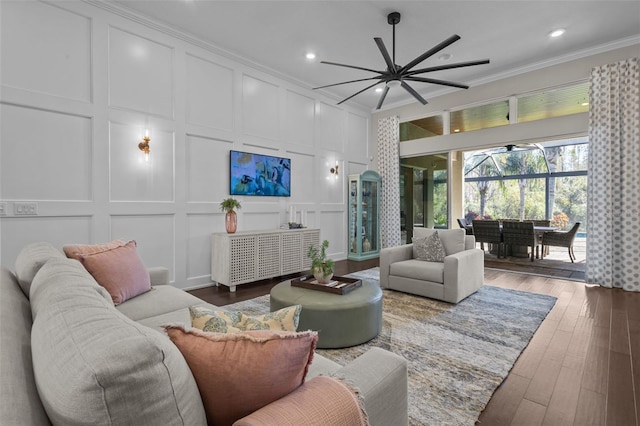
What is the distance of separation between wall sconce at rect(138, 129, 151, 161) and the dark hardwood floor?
188cm

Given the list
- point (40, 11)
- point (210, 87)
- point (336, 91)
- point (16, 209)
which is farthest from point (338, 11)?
point (16, 209)

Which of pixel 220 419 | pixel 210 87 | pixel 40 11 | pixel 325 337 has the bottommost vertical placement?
pixel 325 337

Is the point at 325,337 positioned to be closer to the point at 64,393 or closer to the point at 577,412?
the point at 577,412

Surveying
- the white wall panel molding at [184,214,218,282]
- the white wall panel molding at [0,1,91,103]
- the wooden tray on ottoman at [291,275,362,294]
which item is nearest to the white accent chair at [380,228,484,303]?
the wooden tray on ottoman at [291,275,362,294]

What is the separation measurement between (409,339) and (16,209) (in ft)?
12.4

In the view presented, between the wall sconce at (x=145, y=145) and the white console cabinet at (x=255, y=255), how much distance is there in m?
1.31

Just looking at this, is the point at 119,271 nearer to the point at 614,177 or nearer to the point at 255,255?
the point at 255,255

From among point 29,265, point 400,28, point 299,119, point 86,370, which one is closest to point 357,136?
point 299,119

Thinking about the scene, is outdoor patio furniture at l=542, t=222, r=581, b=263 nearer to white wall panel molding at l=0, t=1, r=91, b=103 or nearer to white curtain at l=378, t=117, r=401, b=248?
white curtain at l=378, t=117, r=401, b=248

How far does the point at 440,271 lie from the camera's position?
3.59 meters

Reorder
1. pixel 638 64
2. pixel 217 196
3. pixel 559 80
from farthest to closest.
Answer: pixel 559 80
pixel 217 196
pixel 638 64

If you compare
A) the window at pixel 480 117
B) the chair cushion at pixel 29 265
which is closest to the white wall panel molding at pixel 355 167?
the window at pixel 480 117

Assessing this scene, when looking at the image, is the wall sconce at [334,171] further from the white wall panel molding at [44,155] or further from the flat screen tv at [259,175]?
the white wall panel molding at [44,155]

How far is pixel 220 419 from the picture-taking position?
0.80 m
